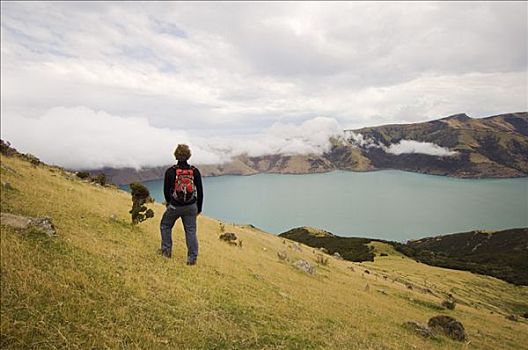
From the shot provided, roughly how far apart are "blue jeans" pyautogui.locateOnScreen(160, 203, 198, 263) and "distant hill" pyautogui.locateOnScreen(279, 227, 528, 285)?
283 ft

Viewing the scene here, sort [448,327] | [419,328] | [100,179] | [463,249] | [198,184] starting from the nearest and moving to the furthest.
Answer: [198,184]
[419,328]
[448,327]
[100,179]
[463,249]

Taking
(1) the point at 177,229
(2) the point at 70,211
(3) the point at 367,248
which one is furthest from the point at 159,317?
(3) the point at 367,248

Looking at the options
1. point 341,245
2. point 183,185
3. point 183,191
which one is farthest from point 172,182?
point 341,245

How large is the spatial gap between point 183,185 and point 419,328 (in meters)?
14.2

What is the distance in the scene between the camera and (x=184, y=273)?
40.0 feet

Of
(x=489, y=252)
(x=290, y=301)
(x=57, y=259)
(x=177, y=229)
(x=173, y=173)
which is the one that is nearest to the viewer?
(x=57, y=259)

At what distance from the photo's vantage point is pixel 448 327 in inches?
734

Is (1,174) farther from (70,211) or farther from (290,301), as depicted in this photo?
(290,301)

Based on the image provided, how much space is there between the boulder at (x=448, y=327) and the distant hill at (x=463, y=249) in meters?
77.3

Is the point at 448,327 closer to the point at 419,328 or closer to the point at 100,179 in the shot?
the point at 419,328

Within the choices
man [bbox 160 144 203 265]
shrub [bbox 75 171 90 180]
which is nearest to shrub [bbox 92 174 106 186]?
shrub [bbox 75 171 90 180]

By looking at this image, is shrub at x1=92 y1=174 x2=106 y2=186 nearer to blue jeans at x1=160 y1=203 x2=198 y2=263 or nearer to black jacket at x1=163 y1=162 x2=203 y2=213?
blue jeans at x1=160 y1=203 x2=198 y2=263

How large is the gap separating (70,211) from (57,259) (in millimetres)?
7283

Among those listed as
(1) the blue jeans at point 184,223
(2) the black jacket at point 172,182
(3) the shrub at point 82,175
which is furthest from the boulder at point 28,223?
(3) the shrub at point 82,175
